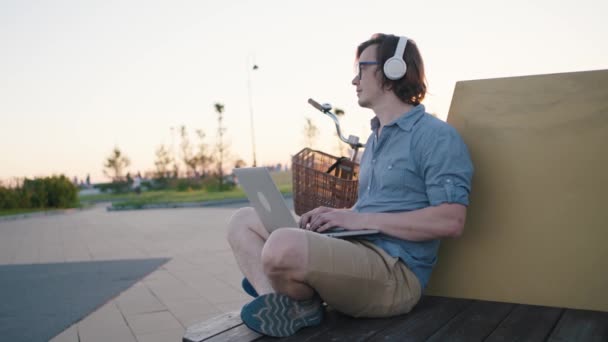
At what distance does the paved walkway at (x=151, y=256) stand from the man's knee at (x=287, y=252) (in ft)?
6.10

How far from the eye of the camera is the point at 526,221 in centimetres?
238

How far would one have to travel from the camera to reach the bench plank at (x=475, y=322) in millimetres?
1860

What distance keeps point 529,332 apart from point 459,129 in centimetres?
103

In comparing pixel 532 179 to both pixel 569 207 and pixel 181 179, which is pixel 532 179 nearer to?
pixel 569 207

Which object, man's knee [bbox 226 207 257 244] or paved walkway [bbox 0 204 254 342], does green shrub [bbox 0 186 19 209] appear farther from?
man's knee [bbox 226 207 257 244]

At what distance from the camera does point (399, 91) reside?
2.52m

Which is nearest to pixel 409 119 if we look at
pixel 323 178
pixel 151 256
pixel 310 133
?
pixel 323 178

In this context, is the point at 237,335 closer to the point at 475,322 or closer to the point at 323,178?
the point at 475,322

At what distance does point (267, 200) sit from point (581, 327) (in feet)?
4.13

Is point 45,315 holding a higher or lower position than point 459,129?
lower

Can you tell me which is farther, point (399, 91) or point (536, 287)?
point (399, 91)

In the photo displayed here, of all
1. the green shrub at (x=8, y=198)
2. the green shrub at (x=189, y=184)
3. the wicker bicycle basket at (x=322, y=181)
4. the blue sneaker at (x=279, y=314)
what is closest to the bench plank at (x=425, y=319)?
the blue sneaker at (x=279, y=314)

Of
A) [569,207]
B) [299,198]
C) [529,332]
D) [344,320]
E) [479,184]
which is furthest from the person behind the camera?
[299,198]

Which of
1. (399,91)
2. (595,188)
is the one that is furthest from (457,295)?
(399,91)
